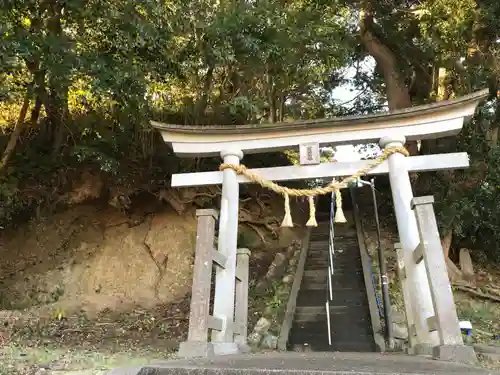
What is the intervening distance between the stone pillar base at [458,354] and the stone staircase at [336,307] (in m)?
2.46

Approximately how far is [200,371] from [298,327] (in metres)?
4.39

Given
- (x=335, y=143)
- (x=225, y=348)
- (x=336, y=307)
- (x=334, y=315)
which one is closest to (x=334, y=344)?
(x=334, y=315)

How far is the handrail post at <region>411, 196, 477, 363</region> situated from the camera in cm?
464

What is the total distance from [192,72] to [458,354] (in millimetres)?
7000

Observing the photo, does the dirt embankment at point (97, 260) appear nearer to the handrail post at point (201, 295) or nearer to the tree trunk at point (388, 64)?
the handrail post at point (201, 295)

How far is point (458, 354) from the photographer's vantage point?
15.2ft

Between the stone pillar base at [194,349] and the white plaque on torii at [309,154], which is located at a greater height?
the white plaque on torii at [309,154]

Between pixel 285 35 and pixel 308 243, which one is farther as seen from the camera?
pixel 308 243

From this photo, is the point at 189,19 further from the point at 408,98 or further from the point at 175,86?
the point at 408,98

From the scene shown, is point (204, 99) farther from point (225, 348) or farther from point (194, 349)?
point (194, 349)

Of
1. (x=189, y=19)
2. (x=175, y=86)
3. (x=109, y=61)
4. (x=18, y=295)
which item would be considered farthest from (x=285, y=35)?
(x=18, y=295)

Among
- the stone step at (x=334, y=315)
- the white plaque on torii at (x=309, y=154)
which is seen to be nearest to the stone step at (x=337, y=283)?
the stone step at (x=334, y=315)

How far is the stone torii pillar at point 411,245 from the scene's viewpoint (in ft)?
18.3

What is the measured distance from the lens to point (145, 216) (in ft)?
38.3
